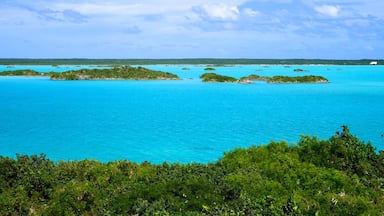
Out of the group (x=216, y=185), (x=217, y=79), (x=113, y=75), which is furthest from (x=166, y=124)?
(x=113, y=75)

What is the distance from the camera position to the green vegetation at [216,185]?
8.57 meters

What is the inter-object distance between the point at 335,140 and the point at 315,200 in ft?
14.7

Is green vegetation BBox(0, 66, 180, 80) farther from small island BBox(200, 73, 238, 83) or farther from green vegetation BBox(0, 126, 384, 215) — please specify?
green vegetation BBox(0, 126, 384, 215)

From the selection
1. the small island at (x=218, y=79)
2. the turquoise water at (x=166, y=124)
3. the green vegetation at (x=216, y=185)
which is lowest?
the turquoise water at (x=166, y=124)

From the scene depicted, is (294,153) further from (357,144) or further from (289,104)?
Result: (289,104)

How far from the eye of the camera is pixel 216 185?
31.8ft

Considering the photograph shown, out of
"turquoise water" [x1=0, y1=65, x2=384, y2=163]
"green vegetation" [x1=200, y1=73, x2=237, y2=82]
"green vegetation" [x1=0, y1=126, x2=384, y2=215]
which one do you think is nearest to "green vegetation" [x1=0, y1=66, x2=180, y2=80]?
"green vegetation" [x1=200, y1=73, x2=237, y2=82]

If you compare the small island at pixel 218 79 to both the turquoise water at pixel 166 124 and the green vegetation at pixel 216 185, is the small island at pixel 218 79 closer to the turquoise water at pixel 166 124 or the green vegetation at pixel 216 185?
the turquoise water at pixel 166 124

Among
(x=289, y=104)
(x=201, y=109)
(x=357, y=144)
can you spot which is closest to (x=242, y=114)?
(x=201, y=109)

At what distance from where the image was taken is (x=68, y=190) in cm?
934

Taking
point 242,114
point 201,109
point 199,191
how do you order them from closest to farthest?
1. point 199,191
2. point 242,114
3. point 201,109

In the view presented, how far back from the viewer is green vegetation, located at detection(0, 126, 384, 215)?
337 inches

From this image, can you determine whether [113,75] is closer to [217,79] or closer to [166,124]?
[217,79]

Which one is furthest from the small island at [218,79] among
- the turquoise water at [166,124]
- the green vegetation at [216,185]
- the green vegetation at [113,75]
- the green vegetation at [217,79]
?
the green vegetation at [216,185]
